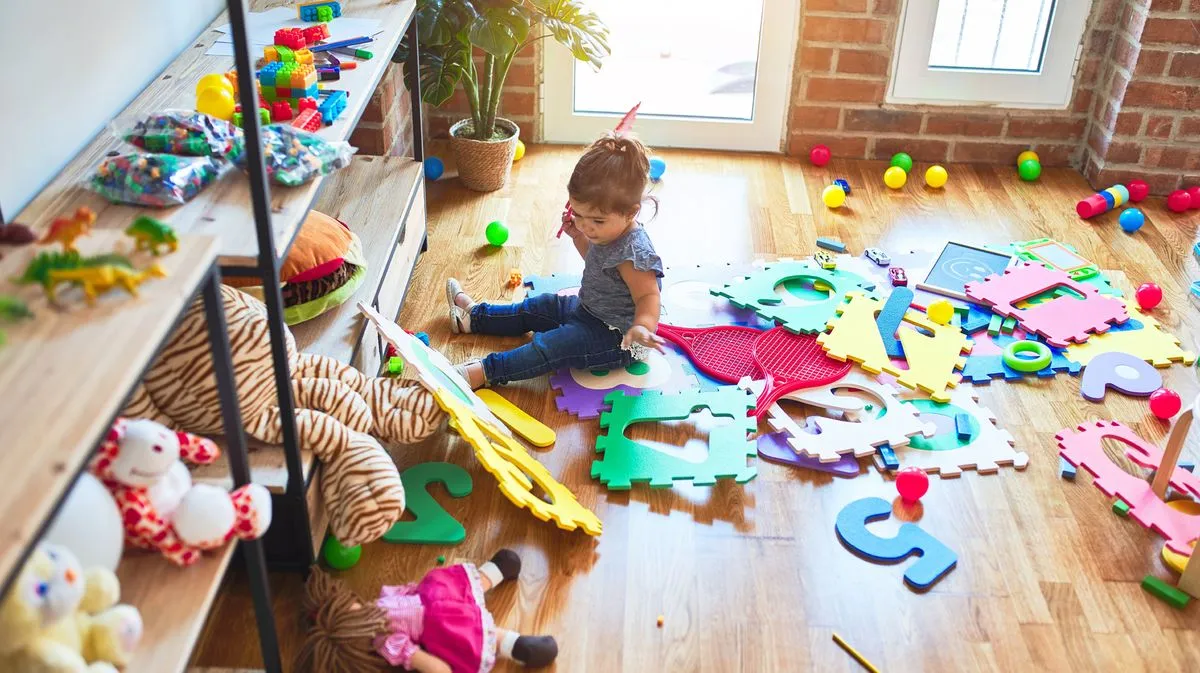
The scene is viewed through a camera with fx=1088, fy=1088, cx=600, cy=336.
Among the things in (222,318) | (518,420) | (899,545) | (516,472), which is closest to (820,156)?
(518,420)

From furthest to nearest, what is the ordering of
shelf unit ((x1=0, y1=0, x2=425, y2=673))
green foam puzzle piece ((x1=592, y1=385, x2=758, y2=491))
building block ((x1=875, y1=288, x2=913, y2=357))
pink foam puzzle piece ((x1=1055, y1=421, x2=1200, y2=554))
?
building block ((x1=875, y1=288, x2=913, y2=357))
green foam puzzle piece ((x1=592, y1=385, x2=758, y2=491))
pink foam puzzle piece ((x1=1055, y1=421, x2=1200, y2=554))
shelf unit ((x1=0, y1=0, x2=425, y2=673))

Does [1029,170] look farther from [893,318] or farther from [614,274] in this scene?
[614,274]

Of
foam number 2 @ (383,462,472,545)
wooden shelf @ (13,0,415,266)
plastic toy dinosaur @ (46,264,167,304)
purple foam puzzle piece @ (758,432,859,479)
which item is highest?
plastic toy dinosaur @ (46,264,167,304)

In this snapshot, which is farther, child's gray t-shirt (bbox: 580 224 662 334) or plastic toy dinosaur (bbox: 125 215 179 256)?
child's gray t-shirt (bbox: 580 224 662 334)

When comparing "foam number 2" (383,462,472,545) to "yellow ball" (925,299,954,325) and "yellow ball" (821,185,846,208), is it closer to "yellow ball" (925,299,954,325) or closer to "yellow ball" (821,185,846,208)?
"yellow ball" (925,299,954,325)

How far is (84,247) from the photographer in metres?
1.13

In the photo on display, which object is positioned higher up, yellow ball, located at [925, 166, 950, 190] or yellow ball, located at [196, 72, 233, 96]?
yellow ball, located at [196, 72, 233, 96]

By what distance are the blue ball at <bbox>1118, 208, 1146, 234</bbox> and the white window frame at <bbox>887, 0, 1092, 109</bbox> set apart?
1.66 feet

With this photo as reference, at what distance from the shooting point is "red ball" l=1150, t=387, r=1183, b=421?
216cm

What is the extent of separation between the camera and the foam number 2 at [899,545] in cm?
178

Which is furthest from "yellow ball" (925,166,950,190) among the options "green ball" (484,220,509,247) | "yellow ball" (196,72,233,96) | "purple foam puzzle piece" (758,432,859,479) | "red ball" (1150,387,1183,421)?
"yellow ball" (196,72,233,96)

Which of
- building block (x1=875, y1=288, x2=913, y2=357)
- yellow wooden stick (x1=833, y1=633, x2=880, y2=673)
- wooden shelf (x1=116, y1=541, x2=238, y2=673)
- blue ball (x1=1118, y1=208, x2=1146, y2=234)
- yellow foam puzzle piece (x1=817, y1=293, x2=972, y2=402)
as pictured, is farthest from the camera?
blue ball (x1=1118, y1=208, x2=1146, y2=234)

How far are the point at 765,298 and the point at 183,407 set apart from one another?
141cm

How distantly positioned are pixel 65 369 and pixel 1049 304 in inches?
86.4
